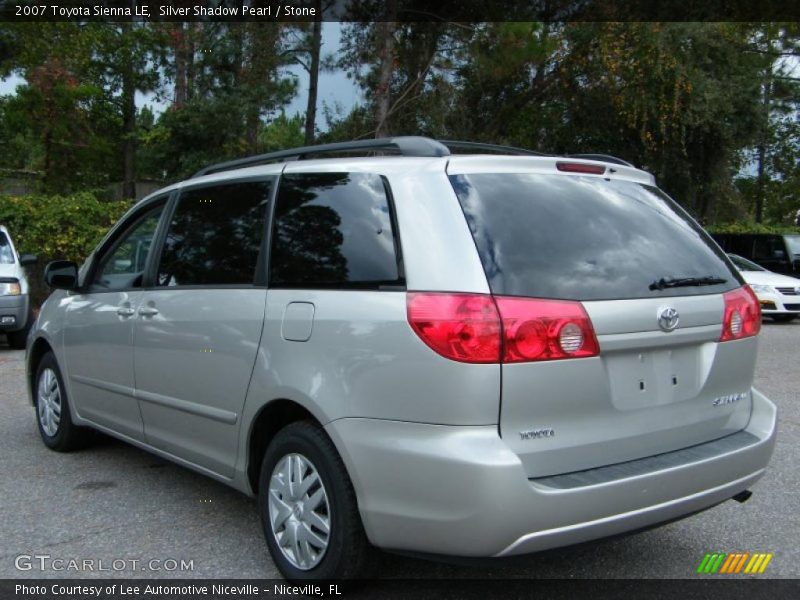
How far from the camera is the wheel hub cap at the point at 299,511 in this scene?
301cm

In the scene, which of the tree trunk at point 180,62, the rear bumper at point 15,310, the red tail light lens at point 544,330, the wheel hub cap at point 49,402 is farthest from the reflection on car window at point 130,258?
the tree trunk at point 180,62

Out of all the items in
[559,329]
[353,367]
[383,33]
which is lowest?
[353,367]

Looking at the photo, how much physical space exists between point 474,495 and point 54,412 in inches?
149

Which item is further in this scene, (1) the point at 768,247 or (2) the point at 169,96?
(2) the point at 169,96

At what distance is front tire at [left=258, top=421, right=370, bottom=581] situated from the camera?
2.88 meters

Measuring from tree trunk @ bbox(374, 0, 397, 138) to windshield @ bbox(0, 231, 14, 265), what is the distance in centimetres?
917

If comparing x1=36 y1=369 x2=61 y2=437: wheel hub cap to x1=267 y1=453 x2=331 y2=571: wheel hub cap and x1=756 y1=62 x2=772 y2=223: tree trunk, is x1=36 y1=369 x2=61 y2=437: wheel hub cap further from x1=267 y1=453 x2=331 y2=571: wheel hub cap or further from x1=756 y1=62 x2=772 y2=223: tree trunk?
x1=756 y1=62 x2=772 y2=223: tree trunk

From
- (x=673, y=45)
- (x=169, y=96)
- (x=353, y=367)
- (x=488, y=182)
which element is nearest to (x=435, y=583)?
(x=353, y=367)

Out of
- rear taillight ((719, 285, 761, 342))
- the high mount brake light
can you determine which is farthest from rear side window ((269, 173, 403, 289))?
rear taillight ((719, 285, 761, 342))

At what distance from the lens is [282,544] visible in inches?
126

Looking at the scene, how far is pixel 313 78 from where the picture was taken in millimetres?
20391

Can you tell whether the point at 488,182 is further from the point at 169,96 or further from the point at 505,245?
the point at 169,96

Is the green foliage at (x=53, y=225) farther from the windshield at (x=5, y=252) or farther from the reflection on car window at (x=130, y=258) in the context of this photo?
the reflection on car window at (x=130, y=258)

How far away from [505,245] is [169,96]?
2036 cm
